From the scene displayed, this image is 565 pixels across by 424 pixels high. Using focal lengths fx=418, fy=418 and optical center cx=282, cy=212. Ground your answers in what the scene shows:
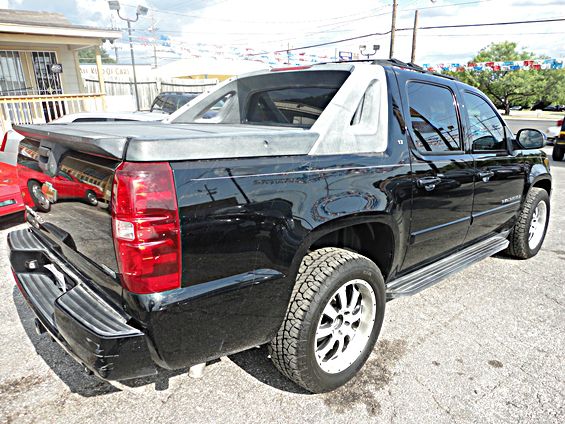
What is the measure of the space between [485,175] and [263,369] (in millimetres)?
2391

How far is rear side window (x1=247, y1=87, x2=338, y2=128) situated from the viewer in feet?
9.89

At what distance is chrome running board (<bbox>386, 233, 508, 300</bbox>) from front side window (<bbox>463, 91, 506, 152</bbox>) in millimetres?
882

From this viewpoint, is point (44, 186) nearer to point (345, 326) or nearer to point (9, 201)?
point (345, 326)

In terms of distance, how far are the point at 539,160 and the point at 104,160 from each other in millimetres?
4340

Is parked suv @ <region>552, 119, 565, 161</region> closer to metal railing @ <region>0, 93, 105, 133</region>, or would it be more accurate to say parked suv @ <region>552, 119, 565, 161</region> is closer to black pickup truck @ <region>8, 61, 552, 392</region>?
black pickup truck @ <region>8, 61, 552, 392</region>

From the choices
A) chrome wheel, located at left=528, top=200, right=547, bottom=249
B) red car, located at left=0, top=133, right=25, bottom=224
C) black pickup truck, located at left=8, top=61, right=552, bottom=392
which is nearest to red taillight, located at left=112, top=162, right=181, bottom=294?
black pickup truck, located at left=8, top=61, right=552, bottom=392

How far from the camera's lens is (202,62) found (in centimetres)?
2606

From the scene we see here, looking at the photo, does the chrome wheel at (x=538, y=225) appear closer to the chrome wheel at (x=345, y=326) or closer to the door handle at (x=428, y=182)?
the door handle at (x=428, y=182)

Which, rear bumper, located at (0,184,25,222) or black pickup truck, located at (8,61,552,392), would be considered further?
rear bumper, located at (0,184,25,222)

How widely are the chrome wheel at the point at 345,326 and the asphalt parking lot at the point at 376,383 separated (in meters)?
0.19

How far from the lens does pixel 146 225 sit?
5.49ft

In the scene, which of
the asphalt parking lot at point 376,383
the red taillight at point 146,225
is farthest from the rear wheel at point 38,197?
the asphalt parking lot at point 376,383

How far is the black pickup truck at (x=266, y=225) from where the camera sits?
5.68 feet

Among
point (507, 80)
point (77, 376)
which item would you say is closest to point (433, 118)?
point (77, 376)
